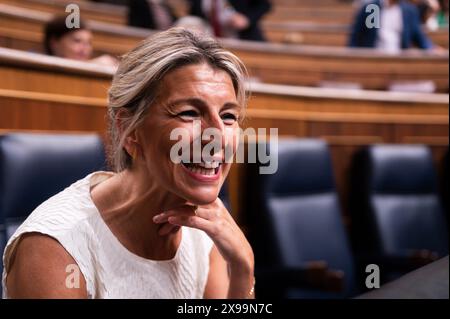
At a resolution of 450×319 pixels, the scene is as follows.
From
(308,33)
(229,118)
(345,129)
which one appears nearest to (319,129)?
(345,129)

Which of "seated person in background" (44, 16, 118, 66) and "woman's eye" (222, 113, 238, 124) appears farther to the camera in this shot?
"seated person in background" (44, 16, 118, 66)

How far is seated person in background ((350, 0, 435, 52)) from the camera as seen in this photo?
95cm

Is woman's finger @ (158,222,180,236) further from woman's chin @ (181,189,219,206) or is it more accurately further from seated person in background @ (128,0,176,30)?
seated person in background @ (128,0,176,30)

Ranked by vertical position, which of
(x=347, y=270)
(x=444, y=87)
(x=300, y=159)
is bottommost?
(x=347, y=270)

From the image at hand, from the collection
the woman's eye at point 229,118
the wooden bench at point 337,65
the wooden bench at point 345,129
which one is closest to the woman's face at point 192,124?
the woman's eye at point 229,118

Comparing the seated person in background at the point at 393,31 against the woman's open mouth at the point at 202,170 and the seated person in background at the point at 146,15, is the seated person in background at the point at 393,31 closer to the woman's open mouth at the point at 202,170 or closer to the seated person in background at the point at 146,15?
the seated person in background at the point at 146,15

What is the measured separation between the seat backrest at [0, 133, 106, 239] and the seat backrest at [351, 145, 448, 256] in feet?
1.61

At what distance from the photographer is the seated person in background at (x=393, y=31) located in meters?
0.95

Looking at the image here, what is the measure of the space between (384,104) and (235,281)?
598 mm
